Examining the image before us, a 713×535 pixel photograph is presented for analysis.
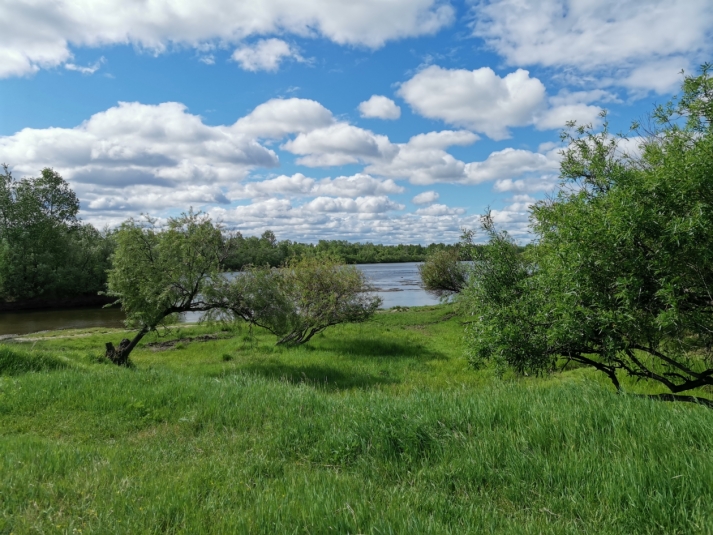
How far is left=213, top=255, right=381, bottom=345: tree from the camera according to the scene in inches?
762

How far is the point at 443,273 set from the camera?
4228 cm

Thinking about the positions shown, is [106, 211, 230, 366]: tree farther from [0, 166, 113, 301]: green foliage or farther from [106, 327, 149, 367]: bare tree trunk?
[0, 166, 113, 301]: green foliage

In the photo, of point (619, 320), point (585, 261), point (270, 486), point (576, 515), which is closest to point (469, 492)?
point (576, 515)

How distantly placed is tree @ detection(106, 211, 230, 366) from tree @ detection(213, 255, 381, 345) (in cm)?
152

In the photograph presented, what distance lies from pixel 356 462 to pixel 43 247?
211 ft

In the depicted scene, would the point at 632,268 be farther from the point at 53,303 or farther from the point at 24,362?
the point at 53,303

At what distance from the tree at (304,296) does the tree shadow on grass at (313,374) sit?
2.26 meters

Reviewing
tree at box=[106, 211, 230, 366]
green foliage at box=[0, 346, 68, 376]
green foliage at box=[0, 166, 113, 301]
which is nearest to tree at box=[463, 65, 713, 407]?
green foliage at box=[0, 346, 68, 376]

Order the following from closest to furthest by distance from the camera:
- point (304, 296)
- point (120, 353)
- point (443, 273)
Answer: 1. point (120, 353)
2. point (304, 296)
3. point (443, 273)

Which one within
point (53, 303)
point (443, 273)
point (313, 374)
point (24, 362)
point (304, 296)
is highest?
point (443, 273)

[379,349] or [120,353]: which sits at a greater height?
[120,353]

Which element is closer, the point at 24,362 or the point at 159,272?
the point at 24,362

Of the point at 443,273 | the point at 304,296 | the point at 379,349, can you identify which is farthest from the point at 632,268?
the point at 443,273

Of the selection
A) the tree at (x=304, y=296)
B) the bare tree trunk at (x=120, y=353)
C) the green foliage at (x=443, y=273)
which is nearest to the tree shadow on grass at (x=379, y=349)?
the tree at (x=304, y=296)
